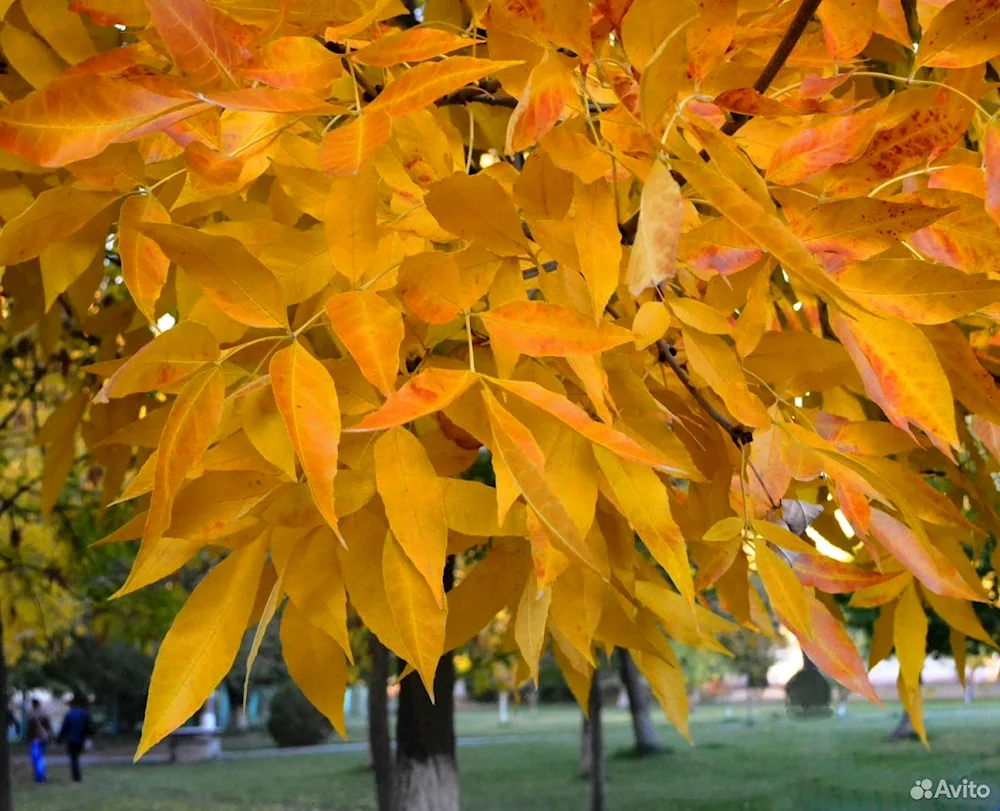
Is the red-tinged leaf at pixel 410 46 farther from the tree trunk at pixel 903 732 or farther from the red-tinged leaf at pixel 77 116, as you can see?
the tree trunk at pixel 903 732

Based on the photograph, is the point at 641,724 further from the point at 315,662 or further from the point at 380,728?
the point at 315,662

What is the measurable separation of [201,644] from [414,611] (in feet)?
0.46

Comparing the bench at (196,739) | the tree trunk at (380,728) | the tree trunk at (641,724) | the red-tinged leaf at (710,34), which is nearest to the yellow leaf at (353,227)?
the red-tinged leaf at (710,34)

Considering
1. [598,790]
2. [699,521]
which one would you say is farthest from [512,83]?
[598,790]

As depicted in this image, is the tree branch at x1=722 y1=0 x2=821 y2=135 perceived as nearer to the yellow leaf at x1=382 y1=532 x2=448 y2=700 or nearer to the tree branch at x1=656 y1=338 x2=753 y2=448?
the tree branch at x1=656 y1=338 x2=753 y2=448

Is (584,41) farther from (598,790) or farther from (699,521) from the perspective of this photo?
(598,790)

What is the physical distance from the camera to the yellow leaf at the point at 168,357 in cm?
64

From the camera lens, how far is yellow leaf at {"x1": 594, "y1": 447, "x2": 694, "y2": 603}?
68 centimetres

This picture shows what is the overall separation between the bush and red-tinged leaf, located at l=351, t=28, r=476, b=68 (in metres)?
16.0

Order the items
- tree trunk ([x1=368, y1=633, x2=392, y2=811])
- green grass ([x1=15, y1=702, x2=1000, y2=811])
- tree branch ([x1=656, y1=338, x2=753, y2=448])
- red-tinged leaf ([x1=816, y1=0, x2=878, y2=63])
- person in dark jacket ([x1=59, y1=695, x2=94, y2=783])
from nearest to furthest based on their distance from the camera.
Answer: red-tinged leaf ([x1=816, y1=0, x2=878, y2=63]) → tree branch ([x1=656, y1=338, x2=753, y2=448]) → tree trunk ([x1=368, y1=633, x2=392, y2=811]) → green grass ([x1=15, y1=702, x2=1000, y2=811]) → person in dark jacket ([x1=59, y1=695, x2=94, y2=783])

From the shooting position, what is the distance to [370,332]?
0.58m

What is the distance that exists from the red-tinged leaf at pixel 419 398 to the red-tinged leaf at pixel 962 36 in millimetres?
420

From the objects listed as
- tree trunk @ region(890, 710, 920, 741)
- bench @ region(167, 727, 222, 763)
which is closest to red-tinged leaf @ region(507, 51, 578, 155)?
tree trunk @ region(890, 710, 920, 741)

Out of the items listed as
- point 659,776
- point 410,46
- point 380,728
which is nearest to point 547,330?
point 410,46
